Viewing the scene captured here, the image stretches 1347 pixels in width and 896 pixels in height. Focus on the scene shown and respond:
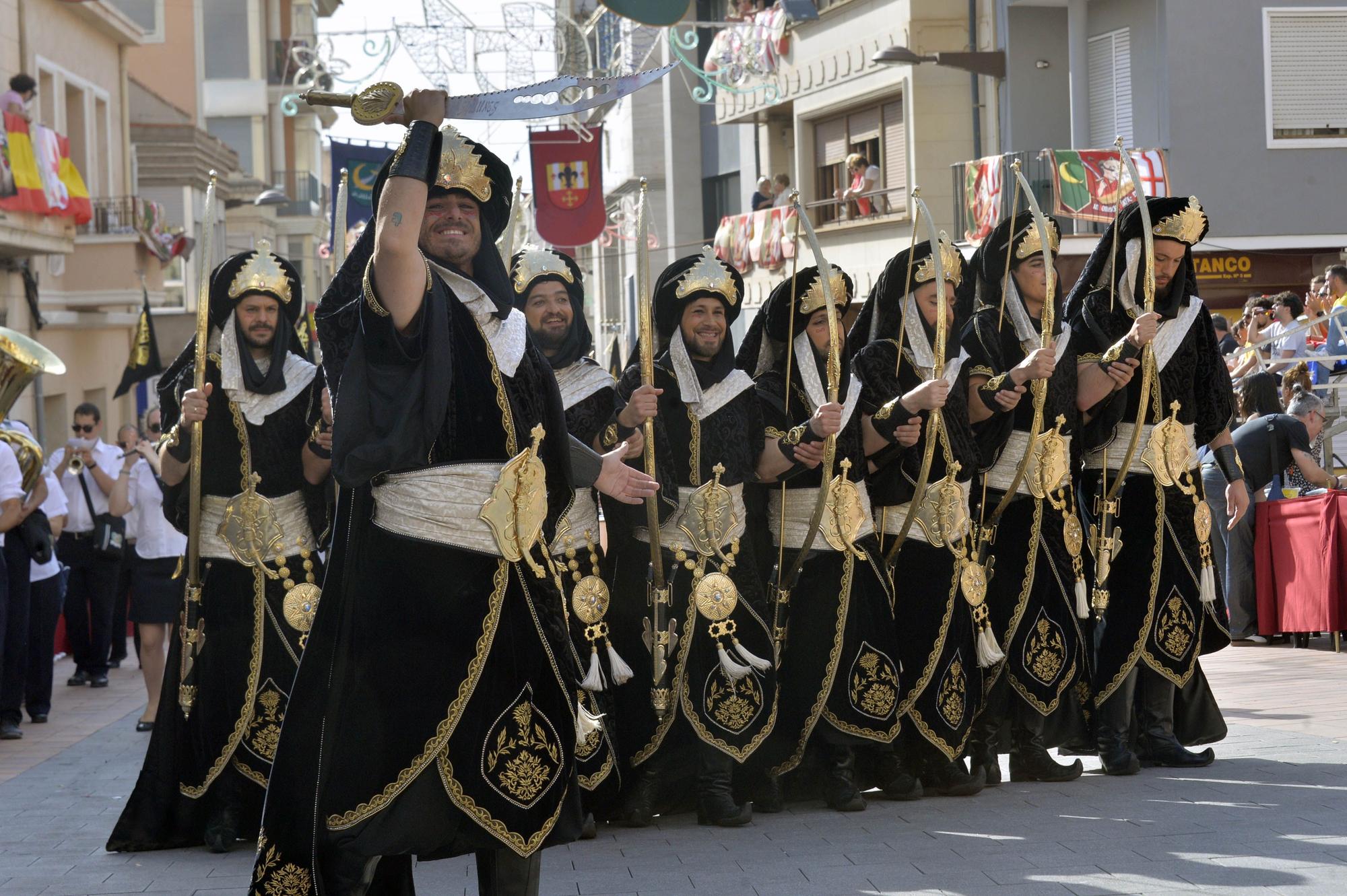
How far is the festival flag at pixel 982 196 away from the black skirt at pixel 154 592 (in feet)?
40.1

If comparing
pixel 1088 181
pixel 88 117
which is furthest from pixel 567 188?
pixel 88 117

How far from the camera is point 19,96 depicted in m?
19.9

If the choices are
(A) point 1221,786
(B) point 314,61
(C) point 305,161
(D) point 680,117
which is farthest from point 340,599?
(C) point 305,161

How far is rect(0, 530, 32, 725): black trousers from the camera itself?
9.95 meters

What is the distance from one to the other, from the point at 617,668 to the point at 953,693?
1.33m

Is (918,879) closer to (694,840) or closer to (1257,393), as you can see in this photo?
(694,840)

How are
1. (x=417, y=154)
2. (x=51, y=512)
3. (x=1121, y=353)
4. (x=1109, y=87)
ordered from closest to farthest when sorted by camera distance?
(x=417, y=154) < (x=1121, y=353) < (x=51, y=512) < (x=1109, y=87)

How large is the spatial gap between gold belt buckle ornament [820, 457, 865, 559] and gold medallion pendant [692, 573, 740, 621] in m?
0.45

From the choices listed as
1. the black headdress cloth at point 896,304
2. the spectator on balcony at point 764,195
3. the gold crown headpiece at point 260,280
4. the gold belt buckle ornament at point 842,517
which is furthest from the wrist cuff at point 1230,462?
the spectator on balcony at point 764,195

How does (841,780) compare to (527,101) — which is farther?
(841,780)

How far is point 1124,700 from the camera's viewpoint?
7203 mm

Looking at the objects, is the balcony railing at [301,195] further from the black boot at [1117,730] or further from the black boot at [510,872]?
the black boot at [510,872]

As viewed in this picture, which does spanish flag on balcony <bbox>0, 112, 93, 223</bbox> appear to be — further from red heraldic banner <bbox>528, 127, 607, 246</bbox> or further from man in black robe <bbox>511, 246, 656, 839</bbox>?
man in black robe <bbox>511, 246, 656, 839</bbox>

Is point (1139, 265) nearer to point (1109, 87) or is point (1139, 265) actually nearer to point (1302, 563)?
point (1302, 563)
